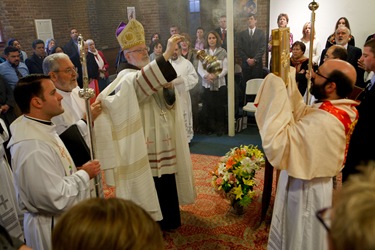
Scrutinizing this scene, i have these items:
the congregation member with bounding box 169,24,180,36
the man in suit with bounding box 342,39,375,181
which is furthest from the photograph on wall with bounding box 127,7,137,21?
the man in suit with bounding box 342,39,375,181

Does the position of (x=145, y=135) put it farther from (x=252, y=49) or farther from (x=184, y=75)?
(x=252, y=49)

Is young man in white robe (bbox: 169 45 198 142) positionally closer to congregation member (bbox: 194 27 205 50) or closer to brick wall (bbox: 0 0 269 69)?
congregation member (bbox: 194 27 205 50)

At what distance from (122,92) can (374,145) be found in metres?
→ 1.88

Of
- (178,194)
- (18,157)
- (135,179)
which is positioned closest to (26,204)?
(18,157)

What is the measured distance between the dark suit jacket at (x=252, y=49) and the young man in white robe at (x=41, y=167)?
4731 mm

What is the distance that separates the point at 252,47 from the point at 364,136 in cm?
421

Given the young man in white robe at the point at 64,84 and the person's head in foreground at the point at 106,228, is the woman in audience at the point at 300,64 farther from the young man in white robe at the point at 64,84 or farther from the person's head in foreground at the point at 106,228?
the person's head in foreground at the point at 106,228

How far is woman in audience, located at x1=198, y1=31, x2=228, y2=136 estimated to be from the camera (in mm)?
6207

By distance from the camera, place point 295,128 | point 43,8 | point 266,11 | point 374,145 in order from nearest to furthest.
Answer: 1. point 295,128
2. point 374,145
3. point 266,11
4. point 43,8

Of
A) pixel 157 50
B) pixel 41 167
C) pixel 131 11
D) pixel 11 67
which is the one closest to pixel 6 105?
pixel 11 67

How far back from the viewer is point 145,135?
10.3ft

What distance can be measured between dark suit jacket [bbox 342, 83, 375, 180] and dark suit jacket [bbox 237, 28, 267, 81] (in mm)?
3990

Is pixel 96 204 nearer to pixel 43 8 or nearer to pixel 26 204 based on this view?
pixel 26 204

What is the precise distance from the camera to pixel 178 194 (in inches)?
133
